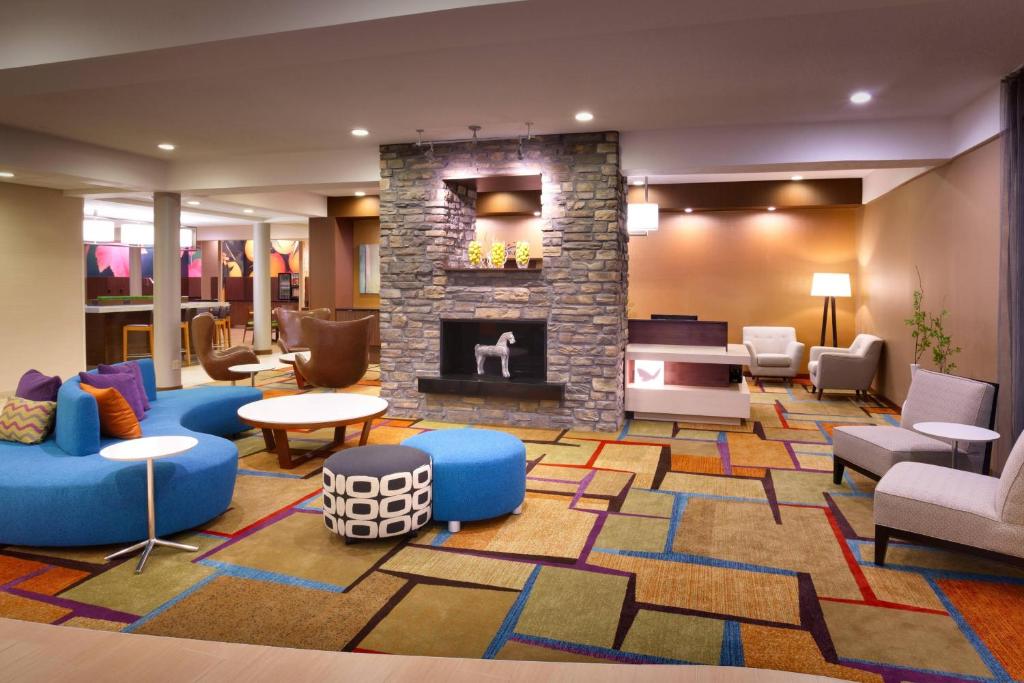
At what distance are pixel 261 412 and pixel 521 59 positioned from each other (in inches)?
120

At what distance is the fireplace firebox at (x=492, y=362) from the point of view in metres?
6.43

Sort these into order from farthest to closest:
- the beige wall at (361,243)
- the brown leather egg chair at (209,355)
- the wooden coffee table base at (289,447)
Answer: the beige wall at (361,243) < the brown leather egg chair at (209,355) < the wooden coffee table base at (289,447)

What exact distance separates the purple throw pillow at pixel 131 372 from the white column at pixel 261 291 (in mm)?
7648

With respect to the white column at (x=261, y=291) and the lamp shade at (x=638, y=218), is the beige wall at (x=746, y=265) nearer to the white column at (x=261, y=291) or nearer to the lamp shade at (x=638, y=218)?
the lamp shade at (x=638, y=218)

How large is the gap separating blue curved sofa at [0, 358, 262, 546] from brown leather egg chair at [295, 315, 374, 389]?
3.15m

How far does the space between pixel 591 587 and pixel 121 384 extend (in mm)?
3454

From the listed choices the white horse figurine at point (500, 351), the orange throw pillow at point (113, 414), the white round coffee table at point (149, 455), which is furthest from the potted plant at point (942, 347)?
the orange throw pillow at point (113, 414)

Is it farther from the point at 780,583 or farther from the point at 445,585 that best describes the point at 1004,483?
the point at 445,585

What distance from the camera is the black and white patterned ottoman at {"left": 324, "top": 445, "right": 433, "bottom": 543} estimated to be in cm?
348

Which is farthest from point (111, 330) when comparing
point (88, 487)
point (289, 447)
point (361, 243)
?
point (88, 487)

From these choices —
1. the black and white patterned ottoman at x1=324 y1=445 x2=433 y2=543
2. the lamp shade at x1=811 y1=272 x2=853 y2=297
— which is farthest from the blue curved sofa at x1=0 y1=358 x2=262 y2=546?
the lamp shade at x1=811 y1=272 x2=853 y2=297

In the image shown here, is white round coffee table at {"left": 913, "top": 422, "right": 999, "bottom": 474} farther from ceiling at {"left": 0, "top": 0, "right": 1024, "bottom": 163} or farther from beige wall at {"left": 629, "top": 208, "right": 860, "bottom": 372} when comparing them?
beige wall at {"left": 629, "top": 208, "right": 860, "bottom": 372}

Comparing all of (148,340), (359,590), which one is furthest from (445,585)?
(148,340)

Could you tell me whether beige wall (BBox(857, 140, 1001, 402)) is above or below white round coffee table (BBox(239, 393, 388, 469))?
above
